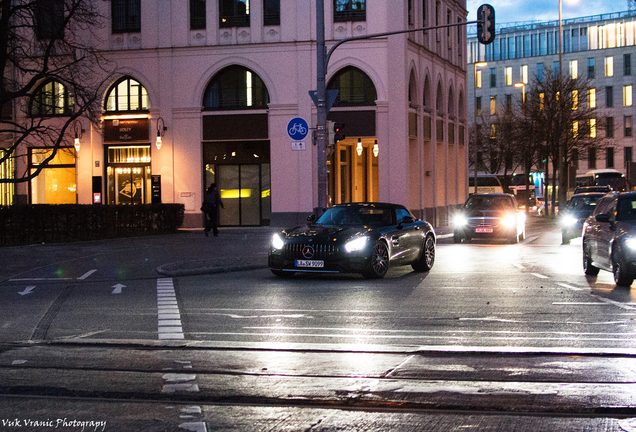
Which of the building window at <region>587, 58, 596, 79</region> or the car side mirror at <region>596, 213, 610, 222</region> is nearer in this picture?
the car side mirror at <region>596, 213, 610, 222</region>

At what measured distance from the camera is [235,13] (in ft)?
125

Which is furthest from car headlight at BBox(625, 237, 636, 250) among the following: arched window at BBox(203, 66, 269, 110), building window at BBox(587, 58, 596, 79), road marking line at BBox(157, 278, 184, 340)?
building window at BBox(587, 58, 596, 79)

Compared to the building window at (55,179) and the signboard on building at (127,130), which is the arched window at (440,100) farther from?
the building window at (55,179)

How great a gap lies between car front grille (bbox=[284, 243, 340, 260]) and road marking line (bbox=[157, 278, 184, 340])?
2213 mm

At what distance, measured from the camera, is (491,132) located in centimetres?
8075

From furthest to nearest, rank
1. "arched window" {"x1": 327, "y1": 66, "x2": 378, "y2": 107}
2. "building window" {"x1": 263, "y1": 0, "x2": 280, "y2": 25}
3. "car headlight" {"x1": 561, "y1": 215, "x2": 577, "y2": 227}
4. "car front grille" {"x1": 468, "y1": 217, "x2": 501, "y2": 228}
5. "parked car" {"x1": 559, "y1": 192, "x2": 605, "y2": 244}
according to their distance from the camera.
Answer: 1. "building window" {"x1": 263, "y1": 0, "x2": 280, "y2": 25}
2. "arched window" {"x1": 327, "y1": 66, "x2": 378, "y2": 107}
3. "car front grille" {"x1": 468, "y1": 217, "x2": 501, "y2": 228}
4. "car headlight" {"x1": 561, "y1": 215, "x2": 577, "y2": 227}
5. "parked car" {"x1": 559, "y1": 192, "x2": 605, "y2": 244}

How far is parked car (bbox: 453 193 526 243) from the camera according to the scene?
89.8 feet

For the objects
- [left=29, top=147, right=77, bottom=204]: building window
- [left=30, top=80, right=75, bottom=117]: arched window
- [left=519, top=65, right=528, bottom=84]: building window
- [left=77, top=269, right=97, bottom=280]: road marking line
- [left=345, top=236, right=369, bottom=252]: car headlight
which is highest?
[left=519, top=65, right=528, bottom=84]: building window

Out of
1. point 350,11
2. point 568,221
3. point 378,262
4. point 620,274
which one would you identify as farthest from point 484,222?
point 350,11

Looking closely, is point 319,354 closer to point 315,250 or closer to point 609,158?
point 315,250

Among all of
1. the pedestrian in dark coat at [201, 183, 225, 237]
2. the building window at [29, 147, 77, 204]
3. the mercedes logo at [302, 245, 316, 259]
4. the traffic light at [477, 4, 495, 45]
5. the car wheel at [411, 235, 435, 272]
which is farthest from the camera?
the building window at [29, 147, 77, 204]

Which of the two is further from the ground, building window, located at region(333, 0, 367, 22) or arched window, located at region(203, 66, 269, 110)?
building window, located at region(333, 0, 367, 22)

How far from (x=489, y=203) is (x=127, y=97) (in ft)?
61.3

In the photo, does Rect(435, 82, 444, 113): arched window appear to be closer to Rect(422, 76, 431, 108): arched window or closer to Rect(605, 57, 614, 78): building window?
Rect(422, 76, 431, 108): arched window
